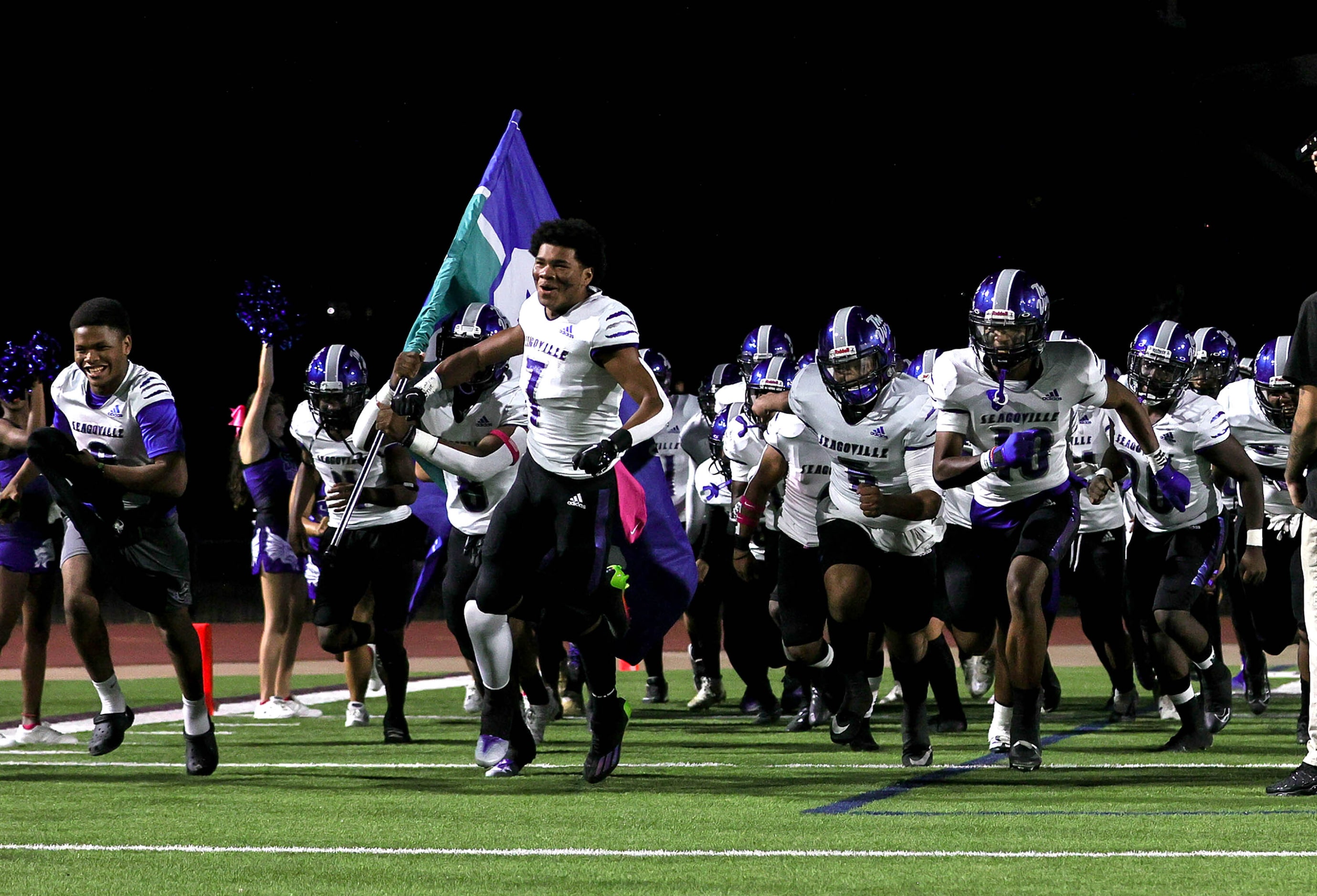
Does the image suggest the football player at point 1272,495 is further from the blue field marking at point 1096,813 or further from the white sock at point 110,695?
the white sock at point 110,695

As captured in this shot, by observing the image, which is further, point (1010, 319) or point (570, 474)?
point (1010, 319)

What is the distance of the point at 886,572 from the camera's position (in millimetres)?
8641

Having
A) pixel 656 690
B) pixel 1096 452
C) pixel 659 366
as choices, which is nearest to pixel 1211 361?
pixel 1096 452

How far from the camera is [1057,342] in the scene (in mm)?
8172

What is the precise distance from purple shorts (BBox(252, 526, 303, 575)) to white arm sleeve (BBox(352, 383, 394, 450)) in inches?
114

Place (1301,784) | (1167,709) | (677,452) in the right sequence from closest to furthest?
(1301,784)
(1167,709)
(677,452)

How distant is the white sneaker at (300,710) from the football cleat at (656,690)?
2200 mm

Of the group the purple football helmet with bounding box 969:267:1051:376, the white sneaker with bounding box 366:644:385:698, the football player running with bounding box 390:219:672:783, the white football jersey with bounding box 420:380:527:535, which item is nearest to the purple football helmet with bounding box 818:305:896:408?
the purple football helmet with bounding box 969:267:1051:376

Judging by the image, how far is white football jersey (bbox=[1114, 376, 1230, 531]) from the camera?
959cm

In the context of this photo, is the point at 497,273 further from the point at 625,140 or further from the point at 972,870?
the point at 625,140

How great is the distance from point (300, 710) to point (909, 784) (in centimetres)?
506

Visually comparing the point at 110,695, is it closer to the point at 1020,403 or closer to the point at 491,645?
the point at 491,645

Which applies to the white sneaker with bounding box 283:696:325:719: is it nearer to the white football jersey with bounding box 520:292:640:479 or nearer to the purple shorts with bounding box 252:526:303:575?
the purple shorts with bounding box 252:526:303:575

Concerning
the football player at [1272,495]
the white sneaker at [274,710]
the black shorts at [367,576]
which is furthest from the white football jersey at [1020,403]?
the white sneaker at [274,710]
